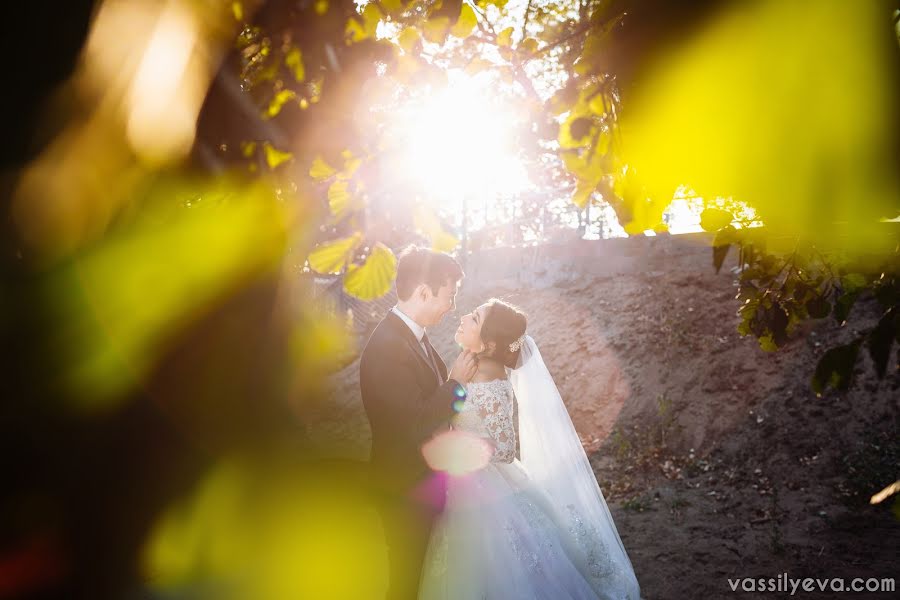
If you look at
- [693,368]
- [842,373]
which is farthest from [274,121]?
[693,368]

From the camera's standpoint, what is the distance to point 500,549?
3.65 metres

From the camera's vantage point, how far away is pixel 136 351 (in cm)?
139

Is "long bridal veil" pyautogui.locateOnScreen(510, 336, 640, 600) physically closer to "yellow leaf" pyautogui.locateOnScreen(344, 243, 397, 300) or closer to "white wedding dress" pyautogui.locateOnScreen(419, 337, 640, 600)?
"white wedding dress" pyautogui.locateOnScreen(419, 337, 640, 600)

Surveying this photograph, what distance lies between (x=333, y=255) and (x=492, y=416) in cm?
310

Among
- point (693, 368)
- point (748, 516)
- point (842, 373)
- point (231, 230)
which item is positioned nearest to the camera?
point (842, 373)

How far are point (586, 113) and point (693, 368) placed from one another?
390 inches

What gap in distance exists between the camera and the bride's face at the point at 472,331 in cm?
465

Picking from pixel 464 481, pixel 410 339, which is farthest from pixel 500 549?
pixel 410 339

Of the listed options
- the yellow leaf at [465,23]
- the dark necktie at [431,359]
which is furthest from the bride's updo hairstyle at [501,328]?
the yellow leaf at [465,23]

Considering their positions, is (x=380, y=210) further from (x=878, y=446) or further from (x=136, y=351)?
(x=878, y=446)

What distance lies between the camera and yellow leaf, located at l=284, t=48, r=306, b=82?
5.01 feet

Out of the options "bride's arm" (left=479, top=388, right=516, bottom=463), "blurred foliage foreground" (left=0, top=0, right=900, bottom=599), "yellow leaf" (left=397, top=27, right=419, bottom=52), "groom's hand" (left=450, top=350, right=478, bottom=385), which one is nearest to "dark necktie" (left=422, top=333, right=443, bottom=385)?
"groom's hand" (left=450, top=350, right=478, bottom=385)

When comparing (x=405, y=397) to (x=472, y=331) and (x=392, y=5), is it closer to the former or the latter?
(x=472, y=331)

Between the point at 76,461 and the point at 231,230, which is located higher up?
the point at 231,230
